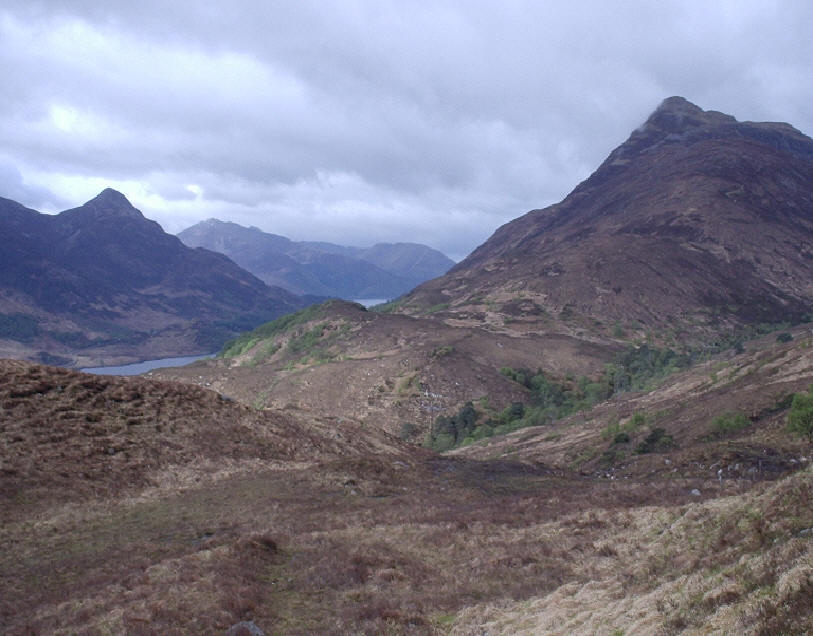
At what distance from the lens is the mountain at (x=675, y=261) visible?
10719 centimetres

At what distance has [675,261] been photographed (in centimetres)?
12256

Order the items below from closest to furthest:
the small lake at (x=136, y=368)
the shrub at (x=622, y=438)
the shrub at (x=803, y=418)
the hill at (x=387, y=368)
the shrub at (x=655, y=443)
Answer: the shrub at (x=803, y=418), the shrub at (x=655, y=443), the shrub at (x=622, y=438), the hill at (x=387, y=368), the small lake at (x=136, y=368)

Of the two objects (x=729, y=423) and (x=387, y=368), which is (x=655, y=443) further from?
(x=387, y=368)

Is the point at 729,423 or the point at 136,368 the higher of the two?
the point at 729,423

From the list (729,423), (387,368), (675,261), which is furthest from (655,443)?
(675,261)

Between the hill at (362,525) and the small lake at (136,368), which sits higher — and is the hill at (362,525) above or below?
above

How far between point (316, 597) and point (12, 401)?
68.7ft

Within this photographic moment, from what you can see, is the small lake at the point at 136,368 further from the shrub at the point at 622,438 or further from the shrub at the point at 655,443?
the shrub at the point at 655,443

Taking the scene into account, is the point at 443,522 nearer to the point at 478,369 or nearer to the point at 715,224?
the point at 478,369

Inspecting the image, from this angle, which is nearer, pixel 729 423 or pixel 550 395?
pixel 729 423

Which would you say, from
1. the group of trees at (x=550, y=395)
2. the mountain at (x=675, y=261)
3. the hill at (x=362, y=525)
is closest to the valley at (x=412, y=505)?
the hill at (x=362, y=525)

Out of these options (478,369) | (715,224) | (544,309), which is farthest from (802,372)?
(715,224)

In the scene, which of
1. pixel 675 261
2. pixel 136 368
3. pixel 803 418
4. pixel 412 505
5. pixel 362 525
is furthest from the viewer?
pixel 136 368

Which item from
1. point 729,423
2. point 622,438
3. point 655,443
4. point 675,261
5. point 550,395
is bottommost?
point 550,395
